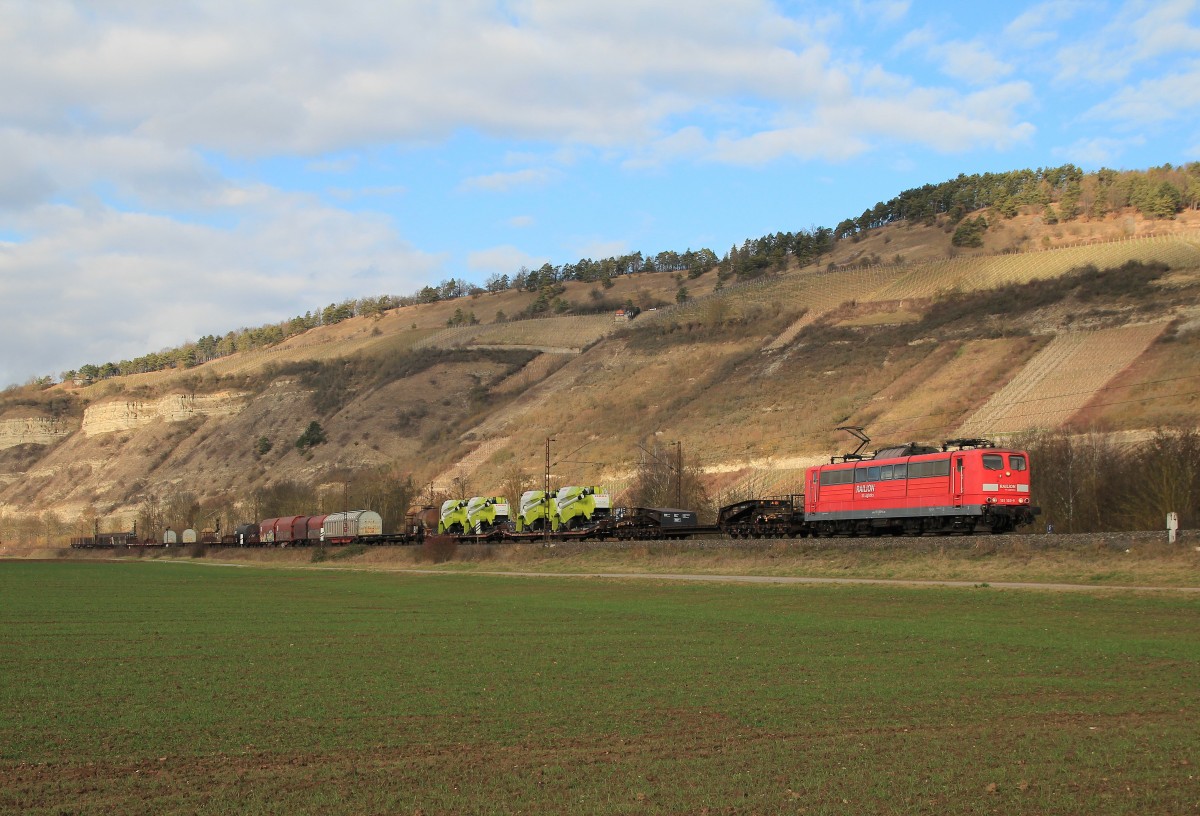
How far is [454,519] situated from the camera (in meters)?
86.6

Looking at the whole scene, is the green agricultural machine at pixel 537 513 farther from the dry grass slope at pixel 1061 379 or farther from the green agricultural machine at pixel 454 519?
the dry grass slope at pixel 1061 379

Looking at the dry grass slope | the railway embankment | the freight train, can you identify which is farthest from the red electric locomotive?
the dry grass slope

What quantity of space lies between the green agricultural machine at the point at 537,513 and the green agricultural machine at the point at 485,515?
5.48 m

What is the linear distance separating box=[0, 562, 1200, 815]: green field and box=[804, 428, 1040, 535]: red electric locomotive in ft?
45.1

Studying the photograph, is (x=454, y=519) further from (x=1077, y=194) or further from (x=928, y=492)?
(x=1077, y=194)

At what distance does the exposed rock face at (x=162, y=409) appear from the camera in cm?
19488

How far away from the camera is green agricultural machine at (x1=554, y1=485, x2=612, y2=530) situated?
73.1m

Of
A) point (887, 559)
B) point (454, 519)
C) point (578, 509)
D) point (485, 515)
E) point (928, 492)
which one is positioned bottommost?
point (887, 559)

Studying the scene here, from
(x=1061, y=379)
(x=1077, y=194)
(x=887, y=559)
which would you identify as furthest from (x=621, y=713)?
(x=1077, y=194)

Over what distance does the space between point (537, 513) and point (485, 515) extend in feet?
28.3

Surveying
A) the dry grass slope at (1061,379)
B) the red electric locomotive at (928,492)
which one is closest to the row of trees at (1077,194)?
the dry grass slope at (1061,379)

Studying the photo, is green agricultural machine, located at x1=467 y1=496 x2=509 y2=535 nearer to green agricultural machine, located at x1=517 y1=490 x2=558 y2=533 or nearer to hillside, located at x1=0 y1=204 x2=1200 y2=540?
green agricultural machine, located at x1=517 y1=490 x2=558 y2=533

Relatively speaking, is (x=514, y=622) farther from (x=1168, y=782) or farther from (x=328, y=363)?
(x=328, y=363)

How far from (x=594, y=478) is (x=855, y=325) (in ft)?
145
